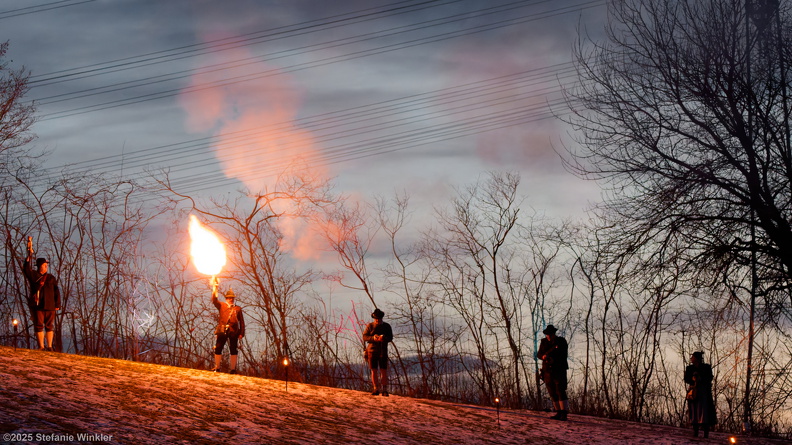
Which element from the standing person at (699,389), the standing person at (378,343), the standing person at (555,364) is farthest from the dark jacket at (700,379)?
the standing person at (378,343)

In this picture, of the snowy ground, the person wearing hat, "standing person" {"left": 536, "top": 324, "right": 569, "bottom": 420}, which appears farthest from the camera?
the person wearing hat

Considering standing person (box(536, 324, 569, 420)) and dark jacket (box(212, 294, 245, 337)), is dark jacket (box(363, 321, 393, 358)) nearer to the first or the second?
dark jacket (box(212, 294, 245, 337))

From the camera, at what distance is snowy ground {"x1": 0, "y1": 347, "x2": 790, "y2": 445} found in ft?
36.2

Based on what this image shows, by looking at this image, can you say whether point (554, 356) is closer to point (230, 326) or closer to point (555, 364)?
point (555, 364)

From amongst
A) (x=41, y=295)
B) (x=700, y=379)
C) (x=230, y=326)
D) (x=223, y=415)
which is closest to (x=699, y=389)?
(x=700, y=379)

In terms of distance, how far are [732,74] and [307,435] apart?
13657mm

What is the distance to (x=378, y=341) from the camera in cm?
1953

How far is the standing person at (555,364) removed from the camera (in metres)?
18.8

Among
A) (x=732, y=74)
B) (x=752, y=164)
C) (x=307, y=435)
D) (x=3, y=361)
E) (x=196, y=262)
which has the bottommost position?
(x=307, y=435)

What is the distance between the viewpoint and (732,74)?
62.5ft

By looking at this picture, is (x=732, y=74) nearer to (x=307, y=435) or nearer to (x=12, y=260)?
(x=307, y=435)

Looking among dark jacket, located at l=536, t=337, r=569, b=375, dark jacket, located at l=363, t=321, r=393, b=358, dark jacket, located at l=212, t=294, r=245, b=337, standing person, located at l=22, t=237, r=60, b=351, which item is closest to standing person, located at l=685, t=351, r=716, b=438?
dark jacket, located at l=536, t=337, r=569, b=375

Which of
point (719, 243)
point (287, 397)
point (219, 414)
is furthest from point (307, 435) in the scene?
point (719, 243)

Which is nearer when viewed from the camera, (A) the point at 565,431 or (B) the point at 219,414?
(B) the point at 219,414
